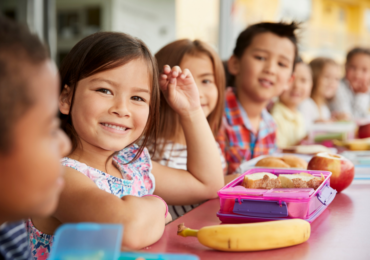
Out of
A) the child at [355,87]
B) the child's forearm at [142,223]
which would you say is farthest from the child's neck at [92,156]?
the child at [355,87]

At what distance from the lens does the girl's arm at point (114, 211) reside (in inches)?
28.5

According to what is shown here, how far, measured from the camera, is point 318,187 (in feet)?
2.91

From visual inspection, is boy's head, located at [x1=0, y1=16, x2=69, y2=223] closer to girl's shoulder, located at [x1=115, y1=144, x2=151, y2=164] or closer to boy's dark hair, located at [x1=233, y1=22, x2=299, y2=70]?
girl's shoulder, located at [x1=115, y1=144, x2=151, y2=164]

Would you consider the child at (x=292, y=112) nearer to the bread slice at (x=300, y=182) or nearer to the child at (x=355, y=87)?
the child at (x=355, y=87)

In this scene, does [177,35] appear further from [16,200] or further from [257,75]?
[16,200]

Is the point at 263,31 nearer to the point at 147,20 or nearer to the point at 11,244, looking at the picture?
the point at 11,244

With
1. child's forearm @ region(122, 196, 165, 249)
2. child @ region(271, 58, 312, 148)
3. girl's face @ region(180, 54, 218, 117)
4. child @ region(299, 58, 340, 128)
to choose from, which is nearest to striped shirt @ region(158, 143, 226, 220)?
girl's face @ region(180, 54, 218, 117)

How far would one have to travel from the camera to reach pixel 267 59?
1.98 m

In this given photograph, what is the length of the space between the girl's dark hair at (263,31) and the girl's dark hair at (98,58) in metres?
1.11

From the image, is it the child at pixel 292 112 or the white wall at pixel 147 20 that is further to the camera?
the white wall at pixel 147 20

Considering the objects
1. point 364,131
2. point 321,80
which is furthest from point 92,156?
point 321,80

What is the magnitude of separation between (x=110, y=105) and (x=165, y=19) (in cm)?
535

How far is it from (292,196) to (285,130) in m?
2.09

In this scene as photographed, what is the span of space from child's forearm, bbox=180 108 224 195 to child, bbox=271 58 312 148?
157 centimetres
